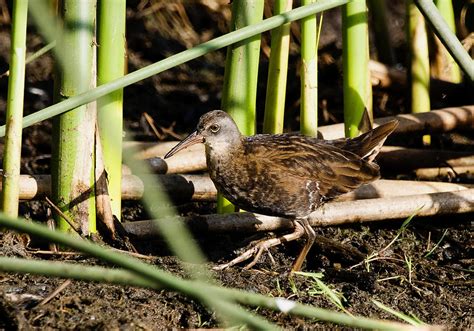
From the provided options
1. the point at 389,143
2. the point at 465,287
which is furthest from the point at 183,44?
the point at 465,287

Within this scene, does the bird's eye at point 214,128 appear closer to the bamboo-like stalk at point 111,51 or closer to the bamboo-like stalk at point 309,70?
the bamboo-like stalk at point 309,70

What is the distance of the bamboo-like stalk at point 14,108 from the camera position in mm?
3535

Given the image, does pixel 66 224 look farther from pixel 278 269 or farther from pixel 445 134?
pixel 445 134

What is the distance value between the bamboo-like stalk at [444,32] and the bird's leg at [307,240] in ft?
4.49

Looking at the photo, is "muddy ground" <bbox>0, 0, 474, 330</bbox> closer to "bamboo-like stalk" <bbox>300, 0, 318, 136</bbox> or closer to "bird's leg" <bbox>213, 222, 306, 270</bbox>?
"bird's leg" <bbox>213, 222, 306, 270</bbox>

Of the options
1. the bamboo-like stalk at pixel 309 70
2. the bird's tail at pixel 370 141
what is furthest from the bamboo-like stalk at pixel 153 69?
the bird's tail at pixel 370 141

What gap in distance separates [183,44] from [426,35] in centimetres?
256

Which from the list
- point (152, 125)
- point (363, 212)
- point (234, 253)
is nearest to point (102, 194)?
point (234, 253)

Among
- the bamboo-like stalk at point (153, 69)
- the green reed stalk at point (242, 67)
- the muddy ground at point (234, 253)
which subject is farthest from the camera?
the green reed stalk at point (242, 67)

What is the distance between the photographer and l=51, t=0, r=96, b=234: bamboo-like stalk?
3.81 metres

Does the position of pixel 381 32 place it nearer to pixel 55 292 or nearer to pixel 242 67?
pixel 242 67

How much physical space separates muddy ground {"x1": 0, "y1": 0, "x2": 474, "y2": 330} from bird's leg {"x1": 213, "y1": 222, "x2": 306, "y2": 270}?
0.16 ft

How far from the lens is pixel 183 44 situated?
772 centimetres

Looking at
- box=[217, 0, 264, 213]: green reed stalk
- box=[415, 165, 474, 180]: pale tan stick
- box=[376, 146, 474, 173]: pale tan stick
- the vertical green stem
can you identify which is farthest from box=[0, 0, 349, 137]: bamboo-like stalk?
the vertical green stem
